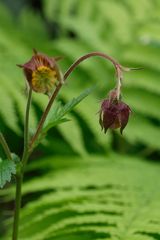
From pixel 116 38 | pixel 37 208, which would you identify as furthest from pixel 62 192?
pixel 116 38

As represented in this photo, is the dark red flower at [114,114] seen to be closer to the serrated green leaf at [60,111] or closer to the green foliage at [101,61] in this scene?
the serrated green leaf at [60,111]

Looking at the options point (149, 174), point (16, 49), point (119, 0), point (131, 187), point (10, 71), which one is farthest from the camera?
point (119, 0)

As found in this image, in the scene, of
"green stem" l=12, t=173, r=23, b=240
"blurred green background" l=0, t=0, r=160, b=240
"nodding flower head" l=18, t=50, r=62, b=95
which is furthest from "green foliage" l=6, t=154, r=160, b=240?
"nodding flower head" l=18, t=50, r=62, b=95

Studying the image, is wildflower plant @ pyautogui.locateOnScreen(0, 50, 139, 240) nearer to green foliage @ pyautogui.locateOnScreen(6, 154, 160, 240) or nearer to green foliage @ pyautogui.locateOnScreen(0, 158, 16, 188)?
green foliage @ pyautogui.locateOnScreen(0, 158, 16, 188)

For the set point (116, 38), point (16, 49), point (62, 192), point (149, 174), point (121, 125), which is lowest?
point (121, 125)

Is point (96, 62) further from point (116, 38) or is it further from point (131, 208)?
point (131, 208)

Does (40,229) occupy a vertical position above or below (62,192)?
below

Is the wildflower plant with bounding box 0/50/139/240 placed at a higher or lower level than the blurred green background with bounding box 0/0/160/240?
lower
